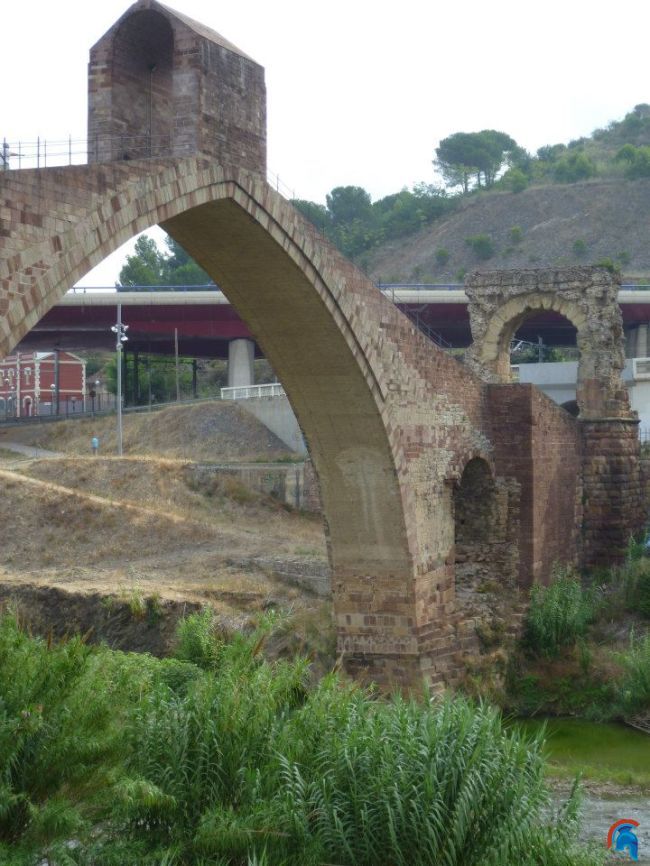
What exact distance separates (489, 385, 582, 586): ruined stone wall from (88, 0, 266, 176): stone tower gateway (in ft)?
23.2

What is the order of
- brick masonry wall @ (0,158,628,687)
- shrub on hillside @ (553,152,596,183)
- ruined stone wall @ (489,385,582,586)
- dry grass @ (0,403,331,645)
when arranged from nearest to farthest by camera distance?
1. brick masonry wall @ (0,158,628,687)
2. ruined stone wall @ (489,385,582,586)
3. dry grass @ (0,403,331,645)
4. shrub on hillside @ (553,152,596,183)

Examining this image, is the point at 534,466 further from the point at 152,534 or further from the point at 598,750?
the point at 152,534

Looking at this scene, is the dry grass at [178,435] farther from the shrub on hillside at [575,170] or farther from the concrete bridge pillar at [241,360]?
the shrub on hillside at [575,170]

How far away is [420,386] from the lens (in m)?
15.3

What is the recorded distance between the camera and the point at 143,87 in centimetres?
1156

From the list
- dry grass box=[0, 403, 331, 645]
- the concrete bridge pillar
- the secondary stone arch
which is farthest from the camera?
the concrete bridge pillar

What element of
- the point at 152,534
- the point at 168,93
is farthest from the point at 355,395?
the point at 152,534

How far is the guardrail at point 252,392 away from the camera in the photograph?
29.6m

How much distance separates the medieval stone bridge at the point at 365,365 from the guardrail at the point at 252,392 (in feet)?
31.6

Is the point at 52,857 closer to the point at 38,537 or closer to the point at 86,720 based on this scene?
the point at 86,720

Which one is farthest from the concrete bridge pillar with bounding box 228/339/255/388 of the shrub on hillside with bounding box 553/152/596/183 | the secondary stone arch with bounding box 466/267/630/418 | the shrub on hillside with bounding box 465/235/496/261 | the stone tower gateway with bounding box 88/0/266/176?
the shrub on hillside with bounding box 553/152/596/183

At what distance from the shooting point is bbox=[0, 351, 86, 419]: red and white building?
151 ft

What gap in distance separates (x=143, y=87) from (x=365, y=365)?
13.6ft

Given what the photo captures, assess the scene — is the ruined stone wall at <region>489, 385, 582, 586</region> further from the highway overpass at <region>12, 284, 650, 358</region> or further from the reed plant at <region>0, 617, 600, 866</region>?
the highway overpass at <region>12, 284, 650, 358</region>
